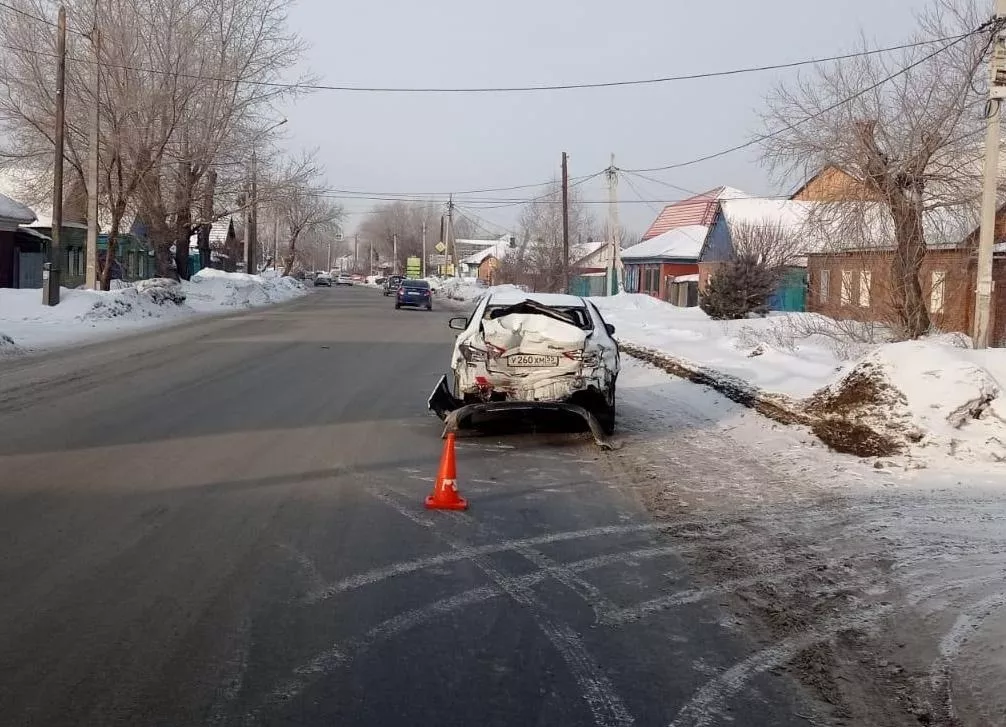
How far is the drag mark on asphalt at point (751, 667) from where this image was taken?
3.99 meters

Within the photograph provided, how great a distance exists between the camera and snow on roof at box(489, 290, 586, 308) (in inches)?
449

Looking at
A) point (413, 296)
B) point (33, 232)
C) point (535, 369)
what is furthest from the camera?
point (413, 296)

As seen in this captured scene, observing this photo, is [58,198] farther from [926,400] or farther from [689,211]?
[689,211]

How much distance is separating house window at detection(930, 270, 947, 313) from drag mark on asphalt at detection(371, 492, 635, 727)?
54.1ft

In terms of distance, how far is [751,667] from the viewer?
14.7 feet

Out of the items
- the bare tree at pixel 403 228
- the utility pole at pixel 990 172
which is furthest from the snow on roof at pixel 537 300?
the bare tree at pixel 403 228

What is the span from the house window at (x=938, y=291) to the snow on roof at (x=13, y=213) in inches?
1174

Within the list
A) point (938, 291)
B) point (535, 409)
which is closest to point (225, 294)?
point (938, 291)

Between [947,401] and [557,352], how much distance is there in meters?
3.78

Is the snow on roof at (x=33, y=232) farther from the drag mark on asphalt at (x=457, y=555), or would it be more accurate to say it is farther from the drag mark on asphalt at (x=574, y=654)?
the drag mark on asphalt at (x=574, y=654)

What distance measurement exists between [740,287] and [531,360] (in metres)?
22.9

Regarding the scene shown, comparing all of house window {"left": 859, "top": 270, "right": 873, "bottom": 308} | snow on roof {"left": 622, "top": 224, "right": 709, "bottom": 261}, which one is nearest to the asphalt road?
house window {"left": 859, "top": 270, "right": 873, "bottom": 308}

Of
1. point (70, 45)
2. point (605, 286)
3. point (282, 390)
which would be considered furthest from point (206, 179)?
point (282, 390)

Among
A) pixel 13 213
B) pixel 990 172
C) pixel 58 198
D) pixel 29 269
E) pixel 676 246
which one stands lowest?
pixel 29 269
